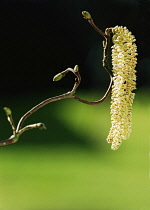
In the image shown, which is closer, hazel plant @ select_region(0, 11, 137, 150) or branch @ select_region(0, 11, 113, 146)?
branch @ select_region(0, 11, 113, 146)

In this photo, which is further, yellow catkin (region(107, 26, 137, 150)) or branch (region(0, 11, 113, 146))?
yellow catkin (region(107, 26, 137, 150))

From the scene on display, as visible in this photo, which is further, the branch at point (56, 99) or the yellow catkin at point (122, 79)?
the yellow catkin at point (122, 79)

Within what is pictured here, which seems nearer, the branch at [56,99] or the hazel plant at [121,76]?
the branch at [56,99]

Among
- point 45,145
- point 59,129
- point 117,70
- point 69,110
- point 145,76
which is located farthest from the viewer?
point 69,110

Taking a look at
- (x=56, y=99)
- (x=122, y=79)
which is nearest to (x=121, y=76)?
(x=122, y=79)

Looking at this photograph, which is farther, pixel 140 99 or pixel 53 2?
pixel 140 99

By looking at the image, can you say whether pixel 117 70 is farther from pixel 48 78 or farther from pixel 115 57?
pixel 48 78

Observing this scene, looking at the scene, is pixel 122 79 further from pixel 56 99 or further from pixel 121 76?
pixel 56 99

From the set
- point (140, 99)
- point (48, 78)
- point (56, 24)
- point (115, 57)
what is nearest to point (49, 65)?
point (48, 78)
